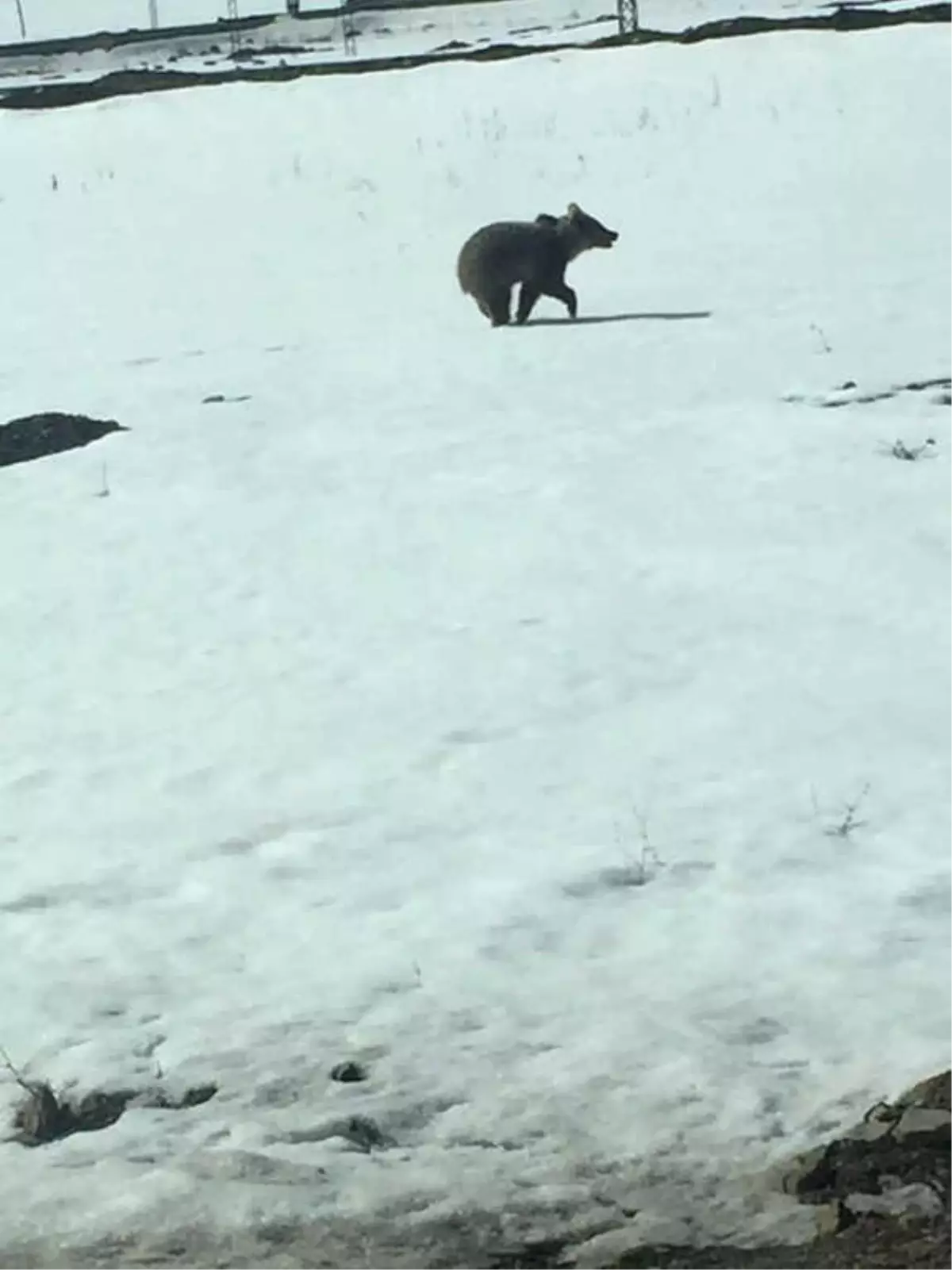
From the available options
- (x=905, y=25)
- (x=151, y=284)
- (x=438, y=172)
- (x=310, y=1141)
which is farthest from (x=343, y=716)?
(x=905, y=25)

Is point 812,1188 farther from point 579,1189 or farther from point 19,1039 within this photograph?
point 19,1039

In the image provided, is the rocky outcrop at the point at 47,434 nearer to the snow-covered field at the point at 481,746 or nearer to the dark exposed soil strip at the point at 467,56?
the snow-covered field at the point at 481,746

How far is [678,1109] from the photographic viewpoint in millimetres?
3752

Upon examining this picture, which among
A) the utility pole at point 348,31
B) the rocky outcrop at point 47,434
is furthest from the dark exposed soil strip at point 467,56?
the rocky outcrop at point 47,434

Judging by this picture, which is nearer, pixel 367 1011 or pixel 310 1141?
pixel 310 1141

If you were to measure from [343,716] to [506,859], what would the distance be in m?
1.32

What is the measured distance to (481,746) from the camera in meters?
5.84

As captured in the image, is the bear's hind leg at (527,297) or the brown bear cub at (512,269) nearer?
the brown bear cub at (512,269)

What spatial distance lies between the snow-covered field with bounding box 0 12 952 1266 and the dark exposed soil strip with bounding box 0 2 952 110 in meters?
15.3

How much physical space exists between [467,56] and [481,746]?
2791cm

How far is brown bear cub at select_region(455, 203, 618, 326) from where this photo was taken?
12.7m

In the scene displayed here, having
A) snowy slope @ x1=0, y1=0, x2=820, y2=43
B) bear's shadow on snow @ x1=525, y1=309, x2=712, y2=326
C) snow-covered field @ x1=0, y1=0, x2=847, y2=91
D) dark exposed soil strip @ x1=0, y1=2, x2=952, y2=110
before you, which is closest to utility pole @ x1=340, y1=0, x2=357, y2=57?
snow-covered field @ x1=0, y1=0, x2=847, y2=91

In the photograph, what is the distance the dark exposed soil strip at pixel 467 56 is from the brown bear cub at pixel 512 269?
1479 centimetres

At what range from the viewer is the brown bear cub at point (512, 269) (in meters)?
12.7
